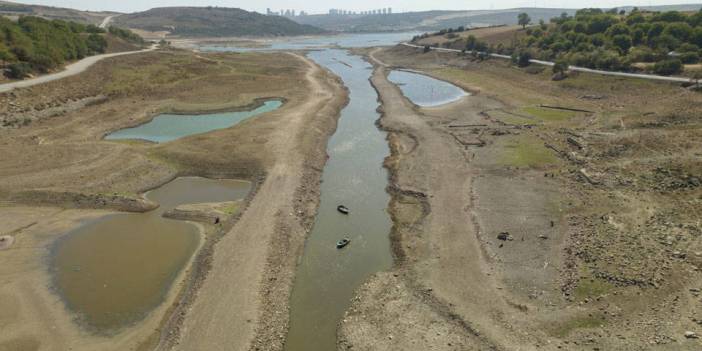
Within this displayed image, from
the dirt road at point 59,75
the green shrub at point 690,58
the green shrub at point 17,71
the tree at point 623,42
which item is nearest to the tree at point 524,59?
the tree at point 623,42

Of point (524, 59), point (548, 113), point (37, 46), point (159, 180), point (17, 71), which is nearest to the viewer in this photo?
point (159, 180)

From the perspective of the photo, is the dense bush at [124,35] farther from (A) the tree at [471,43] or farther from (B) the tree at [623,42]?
(B) the tree at [623,42]

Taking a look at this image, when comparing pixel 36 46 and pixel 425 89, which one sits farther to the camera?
pixel 425 89

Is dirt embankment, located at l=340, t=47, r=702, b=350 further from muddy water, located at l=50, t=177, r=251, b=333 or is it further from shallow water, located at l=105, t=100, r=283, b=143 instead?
shallow water, located at l=105, t=100, r=283, b=143

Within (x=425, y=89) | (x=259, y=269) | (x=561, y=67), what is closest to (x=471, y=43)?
(x=425, y=89)

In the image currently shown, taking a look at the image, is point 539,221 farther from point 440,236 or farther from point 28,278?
point 28,278

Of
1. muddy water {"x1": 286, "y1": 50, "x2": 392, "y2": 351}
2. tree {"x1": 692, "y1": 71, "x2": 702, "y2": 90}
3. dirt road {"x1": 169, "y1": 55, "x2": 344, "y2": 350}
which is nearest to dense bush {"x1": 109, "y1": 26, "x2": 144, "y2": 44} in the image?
muddy water {"x1": 286, "y1": 50, "x2": 392, "y2": 351}

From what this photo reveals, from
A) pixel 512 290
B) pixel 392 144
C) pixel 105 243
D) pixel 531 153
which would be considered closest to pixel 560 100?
pixel 531 153

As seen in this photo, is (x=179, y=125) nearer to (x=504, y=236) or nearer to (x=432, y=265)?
(x=432, y=265)
